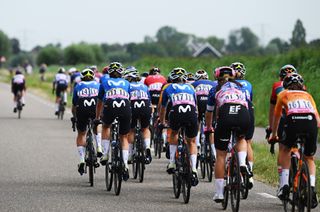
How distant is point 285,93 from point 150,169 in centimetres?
675

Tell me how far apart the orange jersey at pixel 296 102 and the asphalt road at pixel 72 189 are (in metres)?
1.72

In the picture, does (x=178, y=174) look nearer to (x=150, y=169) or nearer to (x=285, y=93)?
(x=285, y=93)

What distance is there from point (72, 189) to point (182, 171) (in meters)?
2.19

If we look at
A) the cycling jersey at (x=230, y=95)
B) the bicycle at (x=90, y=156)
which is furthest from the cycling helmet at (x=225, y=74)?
the bicycle at (x=90, y=156)

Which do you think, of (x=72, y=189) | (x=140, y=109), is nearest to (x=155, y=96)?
(x=140, y=109)

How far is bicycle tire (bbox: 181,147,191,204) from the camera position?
12.6 m

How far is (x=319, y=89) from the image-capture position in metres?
30.0

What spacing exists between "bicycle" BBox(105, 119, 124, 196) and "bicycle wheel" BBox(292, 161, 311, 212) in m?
3.54

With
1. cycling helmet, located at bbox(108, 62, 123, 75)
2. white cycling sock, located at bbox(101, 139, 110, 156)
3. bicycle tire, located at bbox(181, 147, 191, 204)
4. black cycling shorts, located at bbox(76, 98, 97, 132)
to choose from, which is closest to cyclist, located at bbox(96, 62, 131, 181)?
cycling helmet, located at bbox(108, 62, 123, 75)

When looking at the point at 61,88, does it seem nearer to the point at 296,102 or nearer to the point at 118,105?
the point at 118,105

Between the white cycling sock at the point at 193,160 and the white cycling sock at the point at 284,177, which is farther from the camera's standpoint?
the white cycling sock at the point at 193,160

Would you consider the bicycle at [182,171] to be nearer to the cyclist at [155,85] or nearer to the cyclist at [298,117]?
the cyclist at [298,117]

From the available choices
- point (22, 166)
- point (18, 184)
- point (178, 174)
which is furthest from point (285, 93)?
point (22, 166)

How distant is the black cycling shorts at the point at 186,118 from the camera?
43.8 ft
